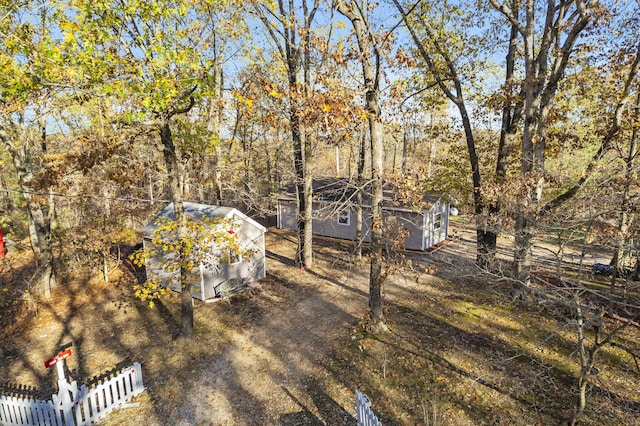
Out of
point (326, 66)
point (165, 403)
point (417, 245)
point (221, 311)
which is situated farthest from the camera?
point (417, 245)

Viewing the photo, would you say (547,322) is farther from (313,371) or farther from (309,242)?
(309,242)

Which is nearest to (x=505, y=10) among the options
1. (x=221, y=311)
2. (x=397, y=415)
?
(x=397, y=415)

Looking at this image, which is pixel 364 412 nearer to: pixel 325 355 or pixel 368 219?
pixel 325 355

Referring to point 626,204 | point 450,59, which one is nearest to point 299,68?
point 450,59

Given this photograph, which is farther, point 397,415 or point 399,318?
point 399,318

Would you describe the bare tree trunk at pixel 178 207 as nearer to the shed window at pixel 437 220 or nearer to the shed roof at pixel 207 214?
the shed roof at pixel 207 214

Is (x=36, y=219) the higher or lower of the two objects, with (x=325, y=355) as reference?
higher

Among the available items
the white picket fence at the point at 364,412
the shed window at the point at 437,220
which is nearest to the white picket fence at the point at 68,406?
the white picket fence at the point at 364,412
